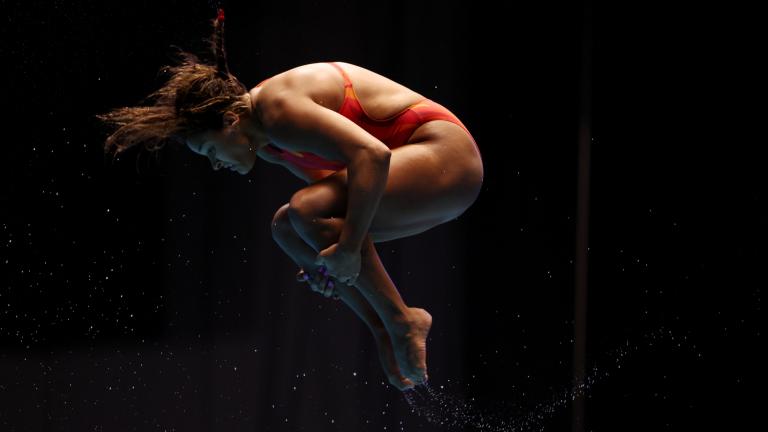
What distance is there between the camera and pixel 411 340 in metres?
1.87

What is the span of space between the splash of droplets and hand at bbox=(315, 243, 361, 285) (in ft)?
4.53

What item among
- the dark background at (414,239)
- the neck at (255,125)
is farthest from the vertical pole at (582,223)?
the neck at (255,125)

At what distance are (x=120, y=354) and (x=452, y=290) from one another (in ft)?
3.64

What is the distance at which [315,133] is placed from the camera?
5.49ft

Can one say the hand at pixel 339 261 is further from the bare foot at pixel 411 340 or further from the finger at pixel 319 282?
the bare foot at pixel 411 340

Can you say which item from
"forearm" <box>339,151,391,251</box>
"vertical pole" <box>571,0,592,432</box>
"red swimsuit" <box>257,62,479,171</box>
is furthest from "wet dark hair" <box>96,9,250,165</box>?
"vertical pole" <box>571,0,592,432</box>

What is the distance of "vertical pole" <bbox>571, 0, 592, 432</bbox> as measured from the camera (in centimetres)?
309

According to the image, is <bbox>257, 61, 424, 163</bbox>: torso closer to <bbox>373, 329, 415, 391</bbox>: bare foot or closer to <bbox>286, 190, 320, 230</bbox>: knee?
<bbox>286, 190, 320, 230</bbox>: knee

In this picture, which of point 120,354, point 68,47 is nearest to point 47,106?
point 68,47

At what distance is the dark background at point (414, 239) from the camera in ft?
8.29

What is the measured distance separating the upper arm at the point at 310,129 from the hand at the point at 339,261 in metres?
0.17

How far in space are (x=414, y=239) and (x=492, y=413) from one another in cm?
65

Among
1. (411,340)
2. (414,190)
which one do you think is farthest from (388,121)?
(411,340)

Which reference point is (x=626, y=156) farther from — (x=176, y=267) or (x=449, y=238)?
(x=176, y=267)
